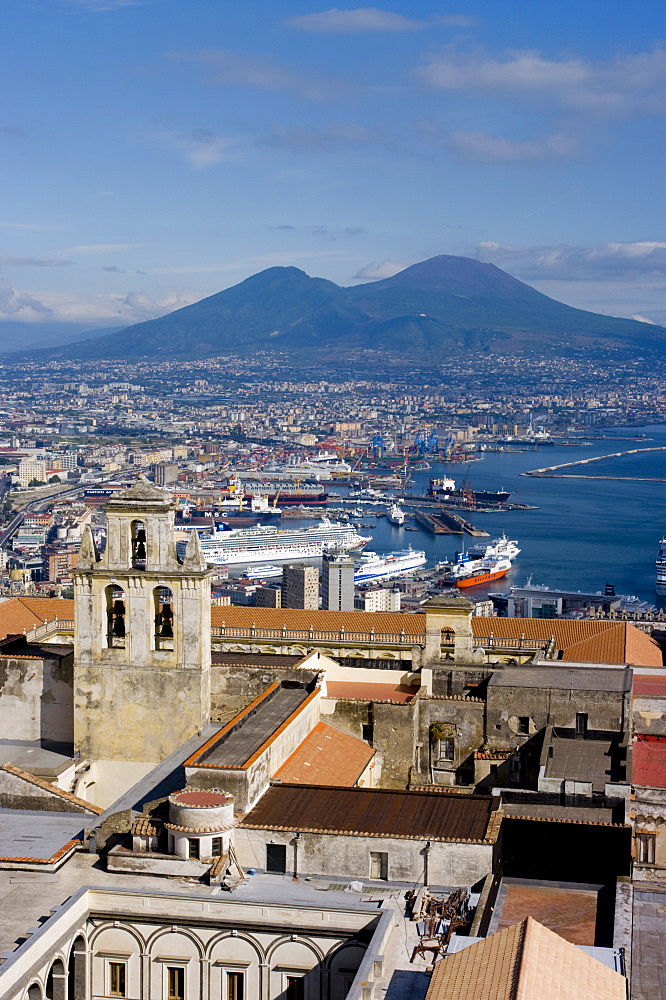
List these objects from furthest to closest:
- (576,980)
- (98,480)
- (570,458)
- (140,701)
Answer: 1. (570,458)
2. (98,480)
3. (140,701)
4. (576,980)

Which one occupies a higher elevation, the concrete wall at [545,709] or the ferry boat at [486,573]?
the concrete wall at [545,709]

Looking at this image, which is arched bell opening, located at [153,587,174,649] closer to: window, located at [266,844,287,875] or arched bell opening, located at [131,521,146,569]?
arched bell opening, located at [131,521,146,569]

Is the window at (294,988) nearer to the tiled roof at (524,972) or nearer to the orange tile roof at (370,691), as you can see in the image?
the tiled roof at (524,972)

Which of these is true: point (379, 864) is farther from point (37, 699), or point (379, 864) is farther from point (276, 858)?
point (37, 699)

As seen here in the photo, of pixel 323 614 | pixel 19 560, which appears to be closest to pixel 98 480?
pixel 19 560

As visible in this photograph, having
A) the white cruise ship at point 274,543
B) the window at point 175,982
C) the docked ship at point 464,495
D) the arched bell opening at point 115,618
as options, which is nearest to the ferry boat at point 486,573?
the white cruise ship at point 274,543

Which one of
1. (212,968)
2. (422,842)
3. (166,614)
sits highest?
(166,614)

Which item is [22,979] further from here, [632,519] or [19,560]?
[632,519]

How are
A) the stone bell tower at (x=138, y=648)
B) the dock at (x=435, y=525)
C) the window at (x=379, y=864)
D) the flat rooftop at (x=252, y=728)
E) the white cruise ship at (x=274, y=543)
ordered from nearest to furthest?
the window at (x=379, y=864) < the flat rooftop at (x=252, y=728) < the stone bell tower at (x=138, y=648) < the white cruise ship at (x=274, y=543) < the dock at (x=435, y=525)
